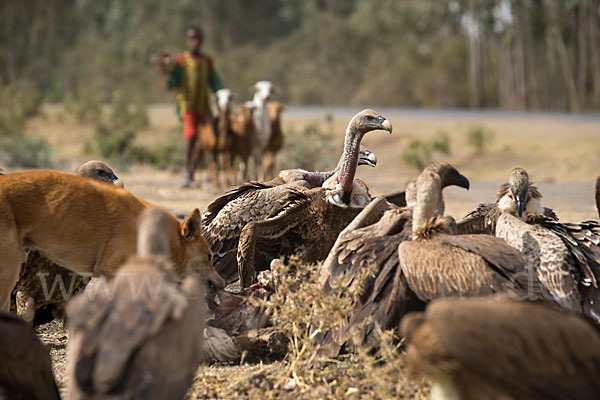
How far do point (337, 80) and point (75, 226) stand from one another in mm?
29760

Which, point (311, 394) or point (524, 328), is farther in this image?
point (311, 394)

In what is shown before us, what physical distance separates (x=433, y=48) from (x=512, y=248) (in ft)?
91.3

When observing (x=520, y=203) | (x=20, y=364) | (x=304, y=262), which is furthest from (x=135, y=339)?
(x=520, y=203)

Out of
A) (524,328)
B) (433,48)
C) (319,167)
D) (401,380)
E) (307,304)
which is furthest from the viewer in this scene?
(433,48)

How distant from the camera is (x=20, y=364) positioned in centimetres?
359

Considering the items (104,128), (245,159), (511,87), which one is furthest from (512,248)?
(511,87)

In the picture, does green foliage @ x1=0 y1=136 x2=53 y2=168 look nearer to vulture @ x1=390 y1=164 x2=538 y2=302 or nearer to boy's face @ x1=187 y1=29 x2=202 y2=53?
boy's face @ x1=187 y1=29 x2=202 y2=53

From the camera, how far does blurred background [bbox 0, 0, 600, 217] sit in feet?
56.2

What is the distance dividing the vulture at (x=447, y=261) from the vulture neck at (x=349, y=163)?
143 cm

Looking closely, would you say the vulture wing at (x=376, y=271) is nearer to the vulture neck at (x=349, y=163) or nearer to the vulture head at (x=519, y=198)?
the vulture head at (x=519, y=198)

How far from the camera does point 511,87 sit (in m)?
26.2

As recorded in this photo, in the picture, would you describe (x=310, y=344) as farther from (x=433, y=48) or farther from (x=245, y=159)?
(x=433, y=48)

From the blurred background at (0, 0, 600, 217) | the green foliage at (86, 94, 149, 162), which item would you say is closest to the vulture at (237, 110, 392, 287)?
the blurred background at (0, 0, 600, 217)

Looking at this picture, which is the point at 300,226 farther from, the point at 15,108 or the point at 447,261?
the point at 15,108
